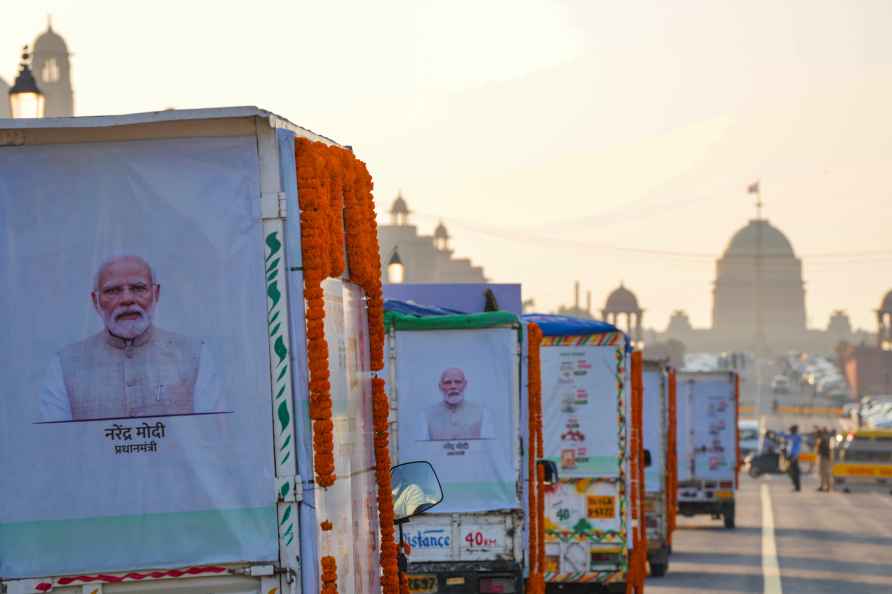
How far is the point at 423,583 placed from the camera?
15.8 metres

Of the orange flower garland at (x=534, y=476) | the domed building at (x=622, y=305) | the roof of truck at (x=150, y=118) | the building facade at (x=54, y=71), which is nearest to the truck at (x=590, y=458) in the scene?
the orange flower garland at (x=534, y=476)

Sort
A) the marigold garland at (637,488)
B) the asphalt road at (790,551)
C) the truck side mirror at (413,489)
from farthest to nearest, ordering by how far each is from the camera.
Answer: the asphalt road at (790,551) → the marigold garland at (637,488) → the truck side mirror at (413,489)

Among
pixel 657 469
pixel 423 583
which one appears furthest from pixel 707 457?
pixel 423 583

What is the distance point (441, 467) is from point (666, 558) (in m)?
11.5

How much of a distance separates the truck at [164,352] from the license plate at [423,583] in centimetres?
828

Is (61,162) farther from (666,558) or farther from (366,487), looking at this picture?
(666,558)

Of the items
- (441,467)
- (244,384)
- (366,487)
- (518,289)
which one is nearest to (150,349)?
(244,384)

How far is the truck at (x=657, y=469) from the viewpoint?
26.5 metres

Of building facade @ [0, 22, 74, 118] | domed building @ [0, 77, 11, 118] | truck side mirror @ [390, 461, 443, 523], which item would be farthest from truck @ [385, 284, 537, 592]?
building facade @ [0, 22, 74, 118]

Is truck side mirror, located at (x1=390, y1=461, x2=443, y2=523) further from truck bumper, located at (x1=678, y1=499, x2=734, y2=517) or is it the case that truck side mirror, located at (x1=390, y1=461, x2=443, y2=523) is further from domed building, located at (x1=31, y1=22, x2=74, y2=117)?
domed building, located at (x1=31, y1=22, x2=74, y2=117)

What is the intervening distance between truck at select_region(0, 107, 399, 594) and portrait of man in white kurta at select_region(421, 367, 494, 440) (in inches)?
330

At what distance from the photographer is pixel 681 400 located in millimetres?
40875

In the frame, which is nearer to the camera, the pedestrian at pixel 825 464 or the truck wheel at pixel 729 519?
the truck wheel at pixel 729 519

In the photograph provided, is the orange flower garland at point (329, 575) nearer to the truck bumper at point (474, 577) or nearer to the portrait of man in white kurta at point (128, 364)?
Result: the portrait of man in white kurta at point (128, 364)
